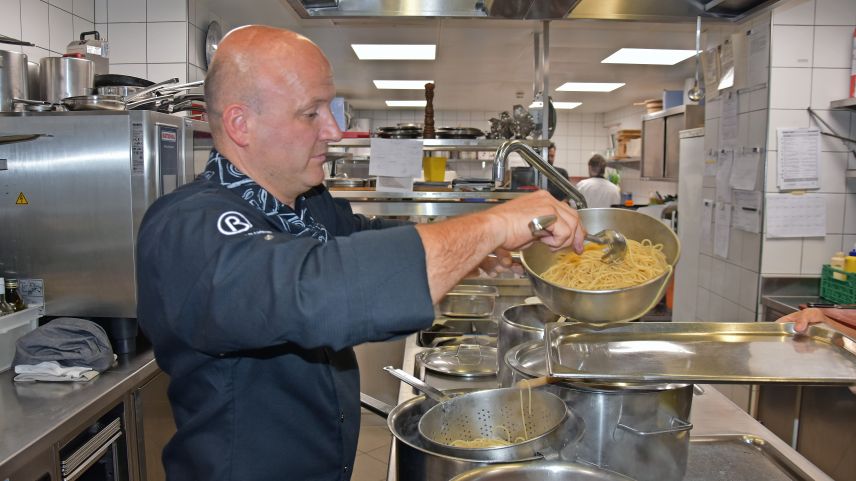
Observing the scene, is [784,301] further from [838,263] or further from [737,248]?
[737,248]

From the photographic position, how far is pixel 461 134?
11.1ft

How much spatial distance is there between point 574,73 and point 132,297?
650 centimetres

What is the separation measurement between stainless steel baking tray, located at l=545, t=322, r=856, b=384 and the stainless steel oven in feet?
5.84

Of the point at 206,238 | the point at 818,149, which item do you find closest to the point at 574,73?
the point at 818,149

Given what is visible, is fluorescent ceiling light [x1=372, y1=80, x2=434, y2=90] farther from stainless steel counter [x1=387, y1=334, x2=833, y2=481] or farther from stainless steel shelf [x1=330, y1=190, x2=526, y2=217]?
stainless steel counter [x1=387, y1=334, x2=833, y2=481]

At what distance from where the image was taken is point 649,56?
678 cm

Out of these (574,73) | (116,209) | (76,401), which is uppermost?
(574,73)

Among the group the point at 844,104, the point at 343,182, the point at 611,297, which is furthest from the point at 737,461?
the point at 844,104

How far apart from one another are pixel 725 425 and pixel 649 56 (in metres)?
5.90

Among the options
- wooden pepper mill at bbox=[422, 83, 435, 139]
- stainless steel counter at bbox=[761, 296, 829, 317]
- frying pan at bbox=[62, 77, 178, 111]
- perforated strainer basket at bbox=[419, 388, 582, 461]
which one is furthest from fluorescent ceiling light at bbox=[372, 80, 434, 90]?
perforated strainer basket at bbox=[419, 388, 582, 461]

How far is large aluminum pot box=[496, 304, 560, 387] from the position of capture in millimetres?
1640

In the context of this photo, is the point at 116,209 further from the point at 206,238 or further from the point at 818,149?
the point at 818,149

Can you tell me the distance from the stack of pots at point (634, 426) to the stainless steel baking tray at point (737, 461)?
14 centimetres

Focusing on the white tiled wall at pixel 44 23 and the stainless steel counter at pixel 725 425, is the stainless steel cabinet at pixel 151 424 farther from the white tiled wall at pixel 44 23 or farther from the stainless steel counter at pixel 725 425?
the white tiled wall at pixel 44 23
